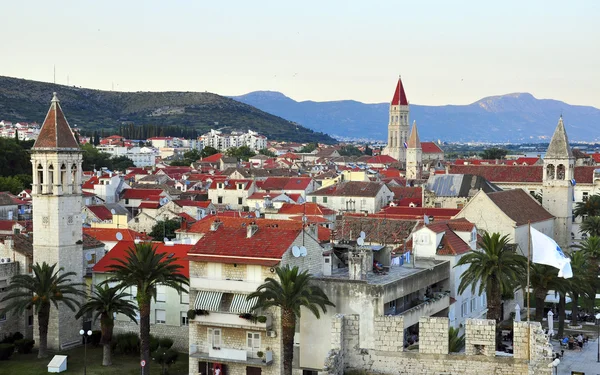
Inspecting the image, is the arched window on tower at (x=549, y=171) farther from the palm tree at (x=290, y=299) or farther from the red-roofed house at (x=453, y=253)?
the palm tree at (x=290, y=299)

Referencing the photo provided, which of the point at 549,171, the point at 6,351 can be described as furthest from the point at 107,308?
the point at 549,171

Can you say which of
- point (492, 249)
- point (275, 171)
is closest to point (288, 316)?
point (492, 249)

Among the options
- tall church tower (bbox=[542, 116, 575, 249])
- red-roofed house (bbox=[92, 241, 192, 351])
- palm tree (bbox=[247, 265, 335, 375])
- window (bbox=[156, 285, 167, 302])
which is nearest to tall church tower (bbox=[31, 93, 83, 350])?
red-roofed house (bbox=[92, 241, 192, 351])

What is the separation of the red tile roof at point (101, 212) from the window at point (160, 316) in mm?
41599

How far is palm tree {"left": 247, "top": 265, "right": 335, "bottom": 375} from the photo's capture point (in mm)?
33750

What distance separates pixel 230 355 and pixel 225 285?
3.05 metres

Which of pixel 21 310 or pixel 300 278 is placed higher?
pixel 300 278

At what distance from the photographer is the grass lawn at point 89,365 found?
4128 cm

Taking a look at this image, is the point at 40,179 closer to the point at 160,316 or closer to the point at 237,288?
the point at 160,316

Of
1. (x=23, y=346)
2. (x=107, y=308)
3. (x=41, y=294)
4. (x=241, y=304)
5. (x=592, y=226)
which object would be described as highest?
(x=592, y=226)

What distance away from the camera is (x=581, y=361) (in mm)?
43094

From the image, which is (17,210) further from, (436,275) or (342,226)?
(436,275)

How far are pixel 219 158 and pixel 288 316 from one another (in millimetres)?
148613

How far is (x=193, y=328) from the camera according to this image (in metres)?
39.2
